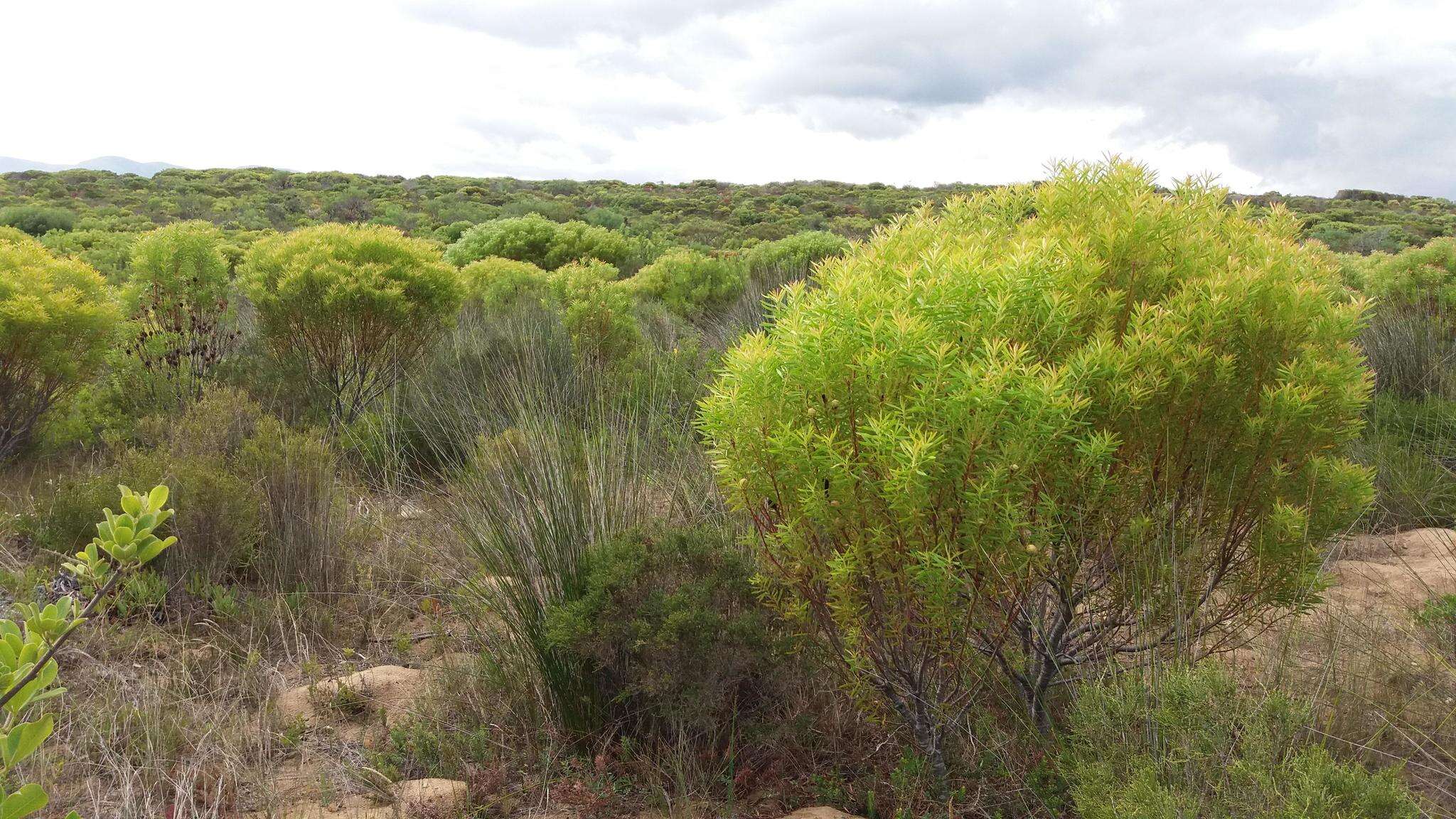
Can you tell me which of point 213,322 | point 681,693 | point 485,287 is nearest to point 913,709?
point 681,693

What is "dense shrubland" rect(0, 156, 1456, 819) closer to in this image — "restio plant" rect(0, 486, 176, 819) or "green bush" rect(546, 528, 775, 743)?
"green bush" rect(546, 528, 775, 743)

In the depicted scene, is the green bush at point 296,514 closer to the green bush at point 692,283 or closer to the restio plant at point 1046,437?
the restio plant at point 1046,437

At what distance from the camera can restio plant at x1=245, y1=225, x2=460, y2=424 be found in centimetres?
743

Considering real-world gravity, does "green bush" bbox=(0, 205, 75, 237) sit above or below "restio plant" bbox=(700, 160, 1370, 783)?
above

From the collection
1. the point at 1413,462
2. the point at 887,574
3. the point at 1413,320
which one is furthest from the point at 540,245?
the point at 887,574

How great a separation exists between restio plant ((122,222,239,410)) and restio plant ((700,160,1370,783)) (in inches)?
239

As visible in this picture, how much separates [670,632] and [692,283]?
9.93m

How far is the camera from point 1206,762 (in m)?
2.39

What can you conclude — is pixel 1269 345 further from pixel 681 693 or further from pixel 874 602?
pixel 681 693

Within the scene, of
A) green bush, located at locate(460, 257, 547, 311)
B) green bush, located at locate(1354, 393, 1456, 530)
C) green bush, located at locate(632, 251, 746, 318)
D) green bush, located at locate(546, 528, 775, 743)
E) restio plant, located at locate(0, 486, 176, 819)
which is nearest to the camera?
restio plant, located at locate(0, 486, 176, 819)

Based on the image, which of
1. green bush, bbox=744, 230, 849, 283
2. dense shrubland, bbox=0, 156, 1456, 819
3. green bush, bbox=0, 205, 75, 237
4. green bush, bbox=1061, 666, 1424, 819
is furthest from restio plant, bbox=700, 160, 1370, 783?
green bush, bbox=0, 205, 75, 237

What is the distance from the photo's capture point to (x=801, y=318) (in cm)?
268

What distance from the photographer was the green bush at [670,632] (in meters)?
3.04

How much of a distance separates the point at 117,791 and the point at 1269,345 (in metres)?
4.28
